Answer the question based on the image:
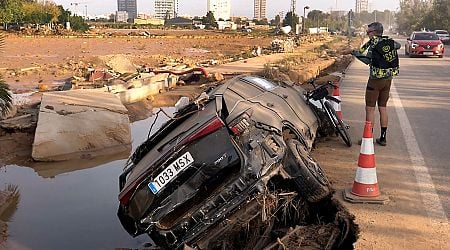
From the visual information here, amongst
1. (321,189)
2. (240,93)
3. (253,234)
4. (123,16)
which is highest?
(123,16)

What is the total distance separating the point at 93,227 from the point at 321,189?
2.86 metres

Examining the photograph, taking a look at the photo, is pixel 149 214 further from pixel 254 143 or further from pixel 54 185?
pixel 54 185

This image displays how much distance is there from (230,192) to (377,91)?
12.8 ft

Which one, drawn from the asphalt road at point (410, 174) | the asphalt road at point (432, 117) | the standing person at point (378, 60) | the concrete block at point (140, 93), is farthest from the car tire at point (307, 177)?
the concrete block at point (140, 93)

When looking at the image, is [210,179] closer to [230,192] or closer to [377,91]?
[230,192]

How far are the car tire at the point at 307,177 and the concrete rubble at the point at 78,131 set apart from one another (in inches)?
214

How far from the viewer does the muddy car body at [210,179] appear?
4504 mm

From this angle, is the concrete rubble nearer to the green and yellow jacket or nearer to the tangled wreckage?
the tangled wreckage

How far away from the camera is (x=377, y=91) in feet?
24.8

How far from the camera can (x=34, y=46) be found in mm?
49938

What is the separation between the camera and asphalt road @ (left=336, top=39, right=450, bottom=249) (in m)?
4.62

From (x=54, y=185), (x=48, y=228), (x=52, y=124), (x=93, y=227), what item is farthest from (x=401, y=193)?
(x=52, y=124)

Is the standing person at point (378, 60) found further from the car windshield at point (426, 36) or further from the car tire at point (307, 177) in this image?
the car windshield at point (426, 36)

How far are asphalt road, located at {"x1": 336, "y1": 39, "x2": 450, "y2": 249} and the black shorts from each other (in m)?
0.68
